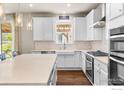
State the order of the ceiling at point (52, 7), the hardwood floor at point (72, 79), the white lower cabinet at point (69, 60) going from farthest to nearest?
1. the white lower cabinet at point (69, 60)
2. the ceiling at point (52, 7)
3. the hardwood floor at point (72, 79)

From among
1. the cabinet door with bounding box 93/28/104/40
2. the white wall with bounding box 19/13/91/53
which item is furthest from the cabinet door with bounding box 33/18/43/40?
the cabinet door with bounding box 93/28/104/40

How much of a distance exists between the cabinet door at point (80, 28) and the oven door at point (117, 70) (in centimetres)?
504

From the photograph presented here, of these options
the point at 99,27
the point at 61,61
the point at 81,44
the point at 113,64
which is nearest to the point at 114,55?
the point at 113,64

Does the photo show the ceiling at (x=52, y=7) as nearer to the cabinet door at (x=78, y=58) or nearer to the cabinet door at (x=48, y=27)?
the cabinet door at (x=48, y=27)

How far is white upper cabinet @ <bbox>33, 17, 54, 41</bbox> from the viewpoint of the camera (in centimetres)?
705

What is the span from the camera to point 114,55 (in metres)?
1.98

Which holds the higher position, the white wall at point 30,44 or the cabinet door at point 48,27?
the cabinet door at point 48,27

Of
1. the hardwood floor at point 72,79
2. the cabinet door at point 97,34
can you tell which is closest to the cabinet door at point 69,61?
the hardwood floor at point 72,79

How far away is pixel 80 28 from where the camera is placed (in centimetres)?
716

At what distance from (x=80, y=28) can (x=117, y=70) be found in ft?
17.5

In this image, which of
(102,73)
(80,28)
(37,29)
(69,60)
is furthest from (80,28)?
(102,73)

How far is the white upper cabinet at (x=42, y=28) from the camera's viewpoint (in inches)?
278

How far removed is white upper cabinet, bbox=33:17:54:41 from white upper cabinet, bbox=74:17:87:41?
0.96m

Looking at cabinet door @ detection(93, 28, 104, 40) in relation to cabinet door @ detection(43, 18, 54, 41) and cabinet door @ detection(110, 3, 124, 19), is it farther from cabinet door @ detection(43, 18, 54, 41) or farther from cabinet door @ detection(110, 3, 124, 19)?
cabinet door @ detection(110, 3, 124, 19)
